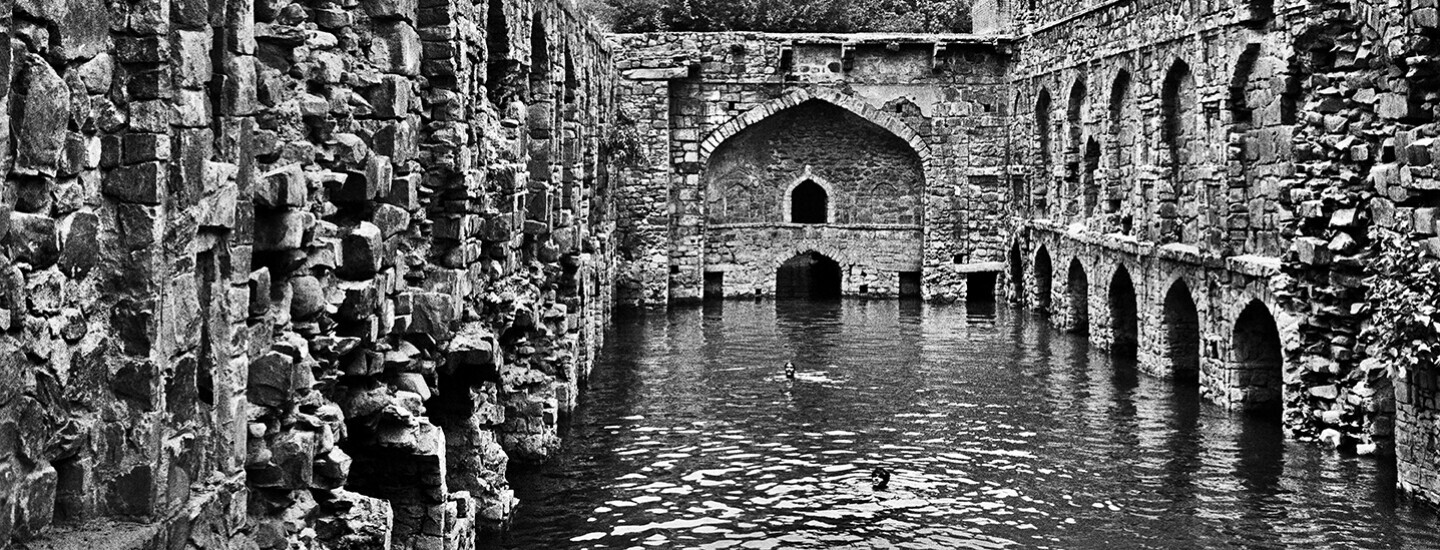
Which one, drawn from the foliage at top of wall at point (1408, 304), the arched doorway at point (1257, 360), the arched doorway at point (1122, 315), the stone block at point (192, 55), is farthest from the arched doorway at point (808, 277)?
the stone block at point (192, 55)

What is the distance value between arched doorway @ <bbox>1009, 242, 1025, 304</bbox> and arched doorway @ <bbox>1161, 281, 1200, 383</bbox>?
9.37 meters

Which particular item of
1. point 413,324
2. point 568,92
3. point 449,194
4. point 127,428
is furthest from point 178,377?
point 568,92

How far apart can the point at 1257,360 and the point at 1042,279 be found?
428 inches

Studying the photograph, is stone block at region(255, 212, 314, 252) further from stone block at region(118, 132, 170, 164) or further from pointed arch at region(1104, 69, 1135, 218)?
pointed arch at region(1104, 69, 1135, 218)

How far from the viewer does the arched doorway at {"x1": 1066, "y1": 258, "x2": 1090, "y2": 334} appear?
90.2ft

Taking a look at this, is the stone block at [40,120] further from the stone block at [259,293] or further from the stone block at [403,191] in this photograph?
the stone block at [403,191]

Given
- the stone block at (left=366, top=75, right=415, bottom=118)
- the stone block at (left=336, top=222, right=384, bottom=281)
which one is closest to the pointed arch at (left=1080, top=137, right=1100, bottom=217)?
the stone block at (left=366, top=75, right=415, bottom=118)

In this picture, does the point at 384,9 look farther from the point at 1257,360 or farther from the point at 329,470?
the point at 1257,360

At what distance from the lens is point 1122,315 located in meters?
25.0

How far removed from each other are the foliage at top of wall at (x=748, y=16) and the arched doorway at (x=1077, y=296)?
949 cm

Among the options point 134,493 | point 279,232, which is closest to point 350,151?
point 279,232

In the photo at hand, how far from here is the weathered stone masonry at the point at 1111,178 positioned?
626 inches

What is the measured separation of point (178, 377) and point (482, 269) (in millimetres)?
6811

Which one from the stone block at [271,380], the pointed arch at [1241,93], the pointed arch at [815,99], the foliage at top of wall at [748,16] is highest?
the foliage at top of wall at [748,16]
